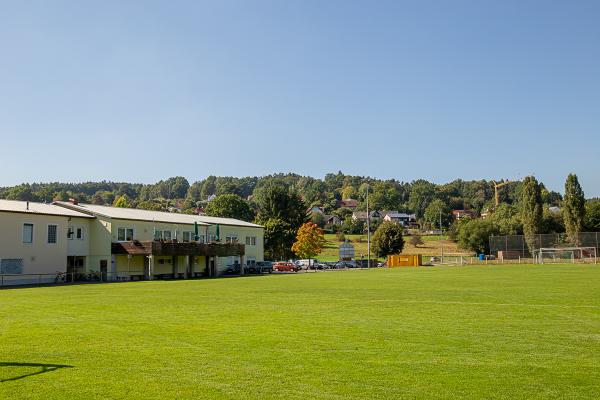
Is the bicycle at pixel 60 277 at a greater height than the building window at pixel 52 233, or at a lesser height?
lesser

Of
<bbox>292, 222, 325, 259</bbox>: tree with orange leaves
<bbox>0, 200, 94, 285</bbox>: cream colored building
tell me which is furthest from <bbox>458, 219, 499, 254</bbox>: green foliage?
<bbox>0, 200, 94, 285</bbox>: cream colored building

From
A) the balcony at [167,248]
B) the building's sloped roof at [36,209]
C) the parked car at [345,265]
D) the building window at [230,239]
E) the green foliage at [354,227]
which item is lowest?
the parked car at [345,265]

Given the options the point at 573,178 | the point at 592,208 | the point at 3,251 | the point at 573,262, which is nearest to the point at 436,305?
the point at 3,251

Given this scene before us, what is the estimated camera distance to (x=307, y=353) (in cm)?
1126

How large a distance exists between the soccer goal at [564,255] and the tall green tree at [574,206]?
33.2ft

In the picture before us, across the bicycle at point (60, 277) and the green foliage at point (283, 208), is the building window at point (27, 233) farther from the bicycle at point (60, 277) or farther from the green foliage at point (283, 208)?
the green foliage at point (283, 208)

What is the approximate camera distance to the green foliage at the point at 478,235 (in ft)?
350

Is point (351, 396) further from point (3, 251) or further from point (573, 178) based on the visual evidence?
point (573, 178)

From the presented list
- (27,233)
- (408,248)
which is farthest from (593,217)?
(27,233)

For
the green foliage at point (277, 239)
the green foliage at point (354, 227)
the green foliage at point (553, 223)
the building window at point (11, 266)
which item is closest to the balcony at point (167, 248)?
the building window at point (11, 266)

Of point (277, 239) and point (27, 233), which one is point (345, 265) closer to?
point (277, 239)

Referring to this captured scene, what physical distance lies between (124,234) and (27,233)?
10.3 meters

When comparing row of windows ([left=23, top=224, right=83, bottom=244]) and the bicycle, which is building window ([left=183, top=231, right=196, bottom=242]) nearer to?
row of windows ([left=23, top=224, right=83, bottom=244])

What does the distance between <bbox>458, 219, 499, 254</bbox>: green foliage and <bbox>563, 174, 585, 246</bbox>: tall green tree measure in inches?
643
